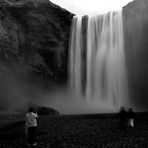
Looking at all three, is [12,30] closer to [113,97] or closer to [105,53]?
[105,53]

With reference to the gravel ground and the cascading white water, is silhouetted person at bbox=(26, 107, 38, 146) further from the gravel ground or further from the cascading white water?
the cascading white water

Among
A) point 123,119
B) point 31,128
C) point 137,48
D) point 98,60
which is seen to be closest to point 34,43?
point 98,60

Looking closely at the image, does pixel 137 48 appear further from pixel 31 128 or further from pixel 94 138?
pixel 31 128

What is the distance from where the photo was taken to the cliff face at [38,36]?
54.4m

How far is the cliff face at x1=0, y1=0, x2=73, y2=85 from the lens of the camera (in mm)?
54438

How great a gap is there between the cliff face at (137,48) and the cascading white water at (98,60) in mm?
1155

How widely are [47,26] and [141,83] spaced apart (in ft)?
68.2

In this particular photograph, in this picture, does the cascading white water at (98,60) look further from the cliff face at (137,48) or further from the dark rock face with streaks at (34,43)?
the dark rock face with streaks at (34,43)

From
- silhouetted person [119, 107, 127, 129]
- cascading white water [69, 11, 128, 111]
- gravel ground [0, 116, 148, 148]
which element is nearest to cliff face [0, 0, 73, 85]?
cascading white water [69, 11, 128, 111]

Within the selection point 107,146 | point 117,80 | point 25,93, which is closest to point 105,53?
point 117,80

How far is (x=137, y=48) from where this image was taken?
170 feet

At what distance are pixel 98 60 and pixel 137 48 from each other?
755 cm

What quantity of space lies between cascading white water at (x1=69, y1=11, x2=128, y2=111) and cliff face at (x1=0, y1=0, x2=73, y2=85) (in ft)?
7.23

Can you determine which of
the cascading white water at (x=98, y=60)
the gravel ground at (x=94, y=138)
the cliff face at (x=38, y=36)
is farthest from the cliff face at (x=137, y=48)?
the gravel ground at (x=94, y=138)
